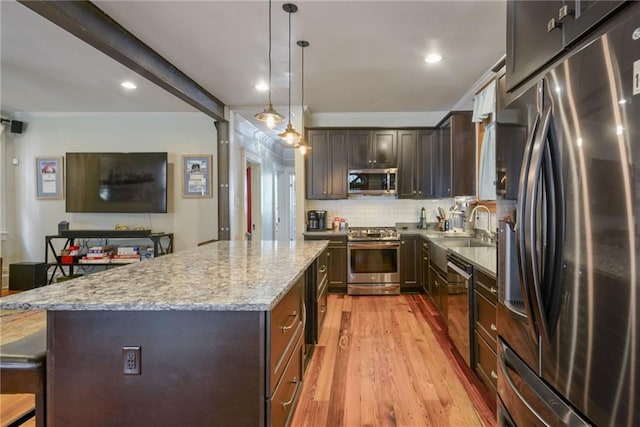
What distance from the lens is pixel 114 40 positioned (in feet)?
8.85

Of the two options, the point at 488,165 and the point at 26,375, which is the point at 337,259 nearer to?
the point at 488,165

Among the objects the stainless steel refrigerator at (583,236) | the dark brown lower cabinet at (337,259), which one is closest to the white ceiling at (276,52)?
the stainless steel refrigerator at (583,236)

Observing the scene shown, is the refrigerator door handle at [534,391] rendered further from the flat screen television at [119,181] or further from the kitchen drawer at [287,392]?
the flat screen television at [119,181]

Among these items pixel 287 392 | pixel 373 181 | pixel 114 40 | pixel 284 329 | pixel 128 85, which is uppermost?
pixel 128 85

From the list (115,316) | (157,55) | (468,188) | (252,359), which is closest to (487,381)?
(252,359)

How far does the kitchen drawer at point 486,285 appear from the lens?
198 centimetres

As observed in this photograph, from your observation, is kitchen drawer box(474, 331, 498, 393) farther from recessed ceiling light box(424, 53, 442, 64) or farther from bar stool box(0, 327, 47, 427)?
recessed ceiling light box(424, 53, 442, 64)

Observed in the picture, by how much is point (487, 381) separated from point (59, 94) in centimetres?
567

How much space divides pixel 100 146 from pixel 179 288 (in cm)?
Answer: 515

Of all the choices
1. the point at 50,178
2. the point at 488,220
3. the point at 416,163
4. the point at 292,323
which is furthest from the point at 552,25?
the point at 50,178

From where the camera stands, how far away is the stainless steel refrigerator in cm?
80

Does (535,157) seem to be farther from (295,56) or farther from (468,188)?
(468,188)

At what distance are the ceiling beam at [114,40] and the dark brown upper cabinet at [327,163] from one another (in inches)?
67.3

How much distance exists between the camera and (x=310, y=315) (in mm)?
2668
